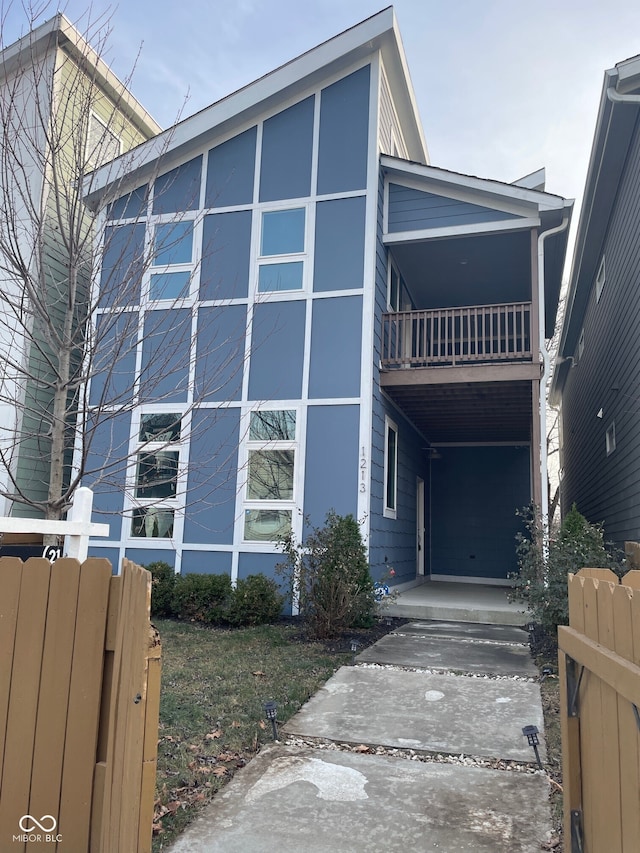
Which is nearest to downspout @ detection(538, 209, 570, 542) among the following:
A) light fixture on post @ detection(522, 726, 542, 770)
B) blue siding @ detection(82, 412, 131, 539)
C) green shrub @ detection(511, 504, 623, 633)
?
green shrub @ detection(511, 504, 623, 633)

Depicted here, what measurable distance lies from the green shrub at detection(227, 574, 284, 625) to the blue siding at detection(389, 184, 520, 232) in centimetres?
575

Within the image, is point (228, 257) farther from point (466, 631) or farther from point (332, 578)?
point (466, 631)

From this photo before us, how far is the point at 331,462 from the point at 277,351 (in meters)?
1.91

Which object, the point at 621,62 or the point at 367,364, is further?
the point at 367,364

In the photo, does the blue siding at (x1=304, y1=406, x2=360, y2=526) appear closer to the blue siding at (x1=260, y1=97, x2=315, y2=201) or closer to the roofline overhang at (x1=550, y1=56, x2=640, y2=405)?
the blue siding at (x1=260, y1=97, x2=315, y2=201)

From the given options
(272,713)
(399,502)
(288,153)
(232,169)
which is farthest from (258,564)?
(288,153)

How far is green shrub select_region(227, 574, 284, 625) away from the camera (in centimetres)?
798

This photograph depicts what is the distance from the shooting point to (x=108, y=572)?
250 cm

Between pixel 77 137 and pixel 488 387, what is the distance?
6819 millimetres

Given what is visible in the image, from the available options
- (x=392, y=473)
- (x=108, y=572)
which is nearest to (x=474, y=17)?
(x=392, y=473)

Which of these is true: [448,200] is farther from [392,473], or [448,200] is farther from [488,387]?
[392,473]

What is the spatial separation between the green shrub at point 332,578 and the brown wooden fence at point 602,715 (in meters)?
4.72

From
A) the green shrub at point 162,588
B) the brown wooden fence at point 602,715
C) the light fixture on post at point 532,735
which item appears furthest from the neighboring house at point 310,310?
the brown wooden fence at point 602,715

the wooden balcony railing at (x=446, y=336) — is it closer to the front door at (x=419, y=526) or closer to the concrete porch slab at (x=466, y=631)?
the concrete porch slab at (x=466, y=631)
